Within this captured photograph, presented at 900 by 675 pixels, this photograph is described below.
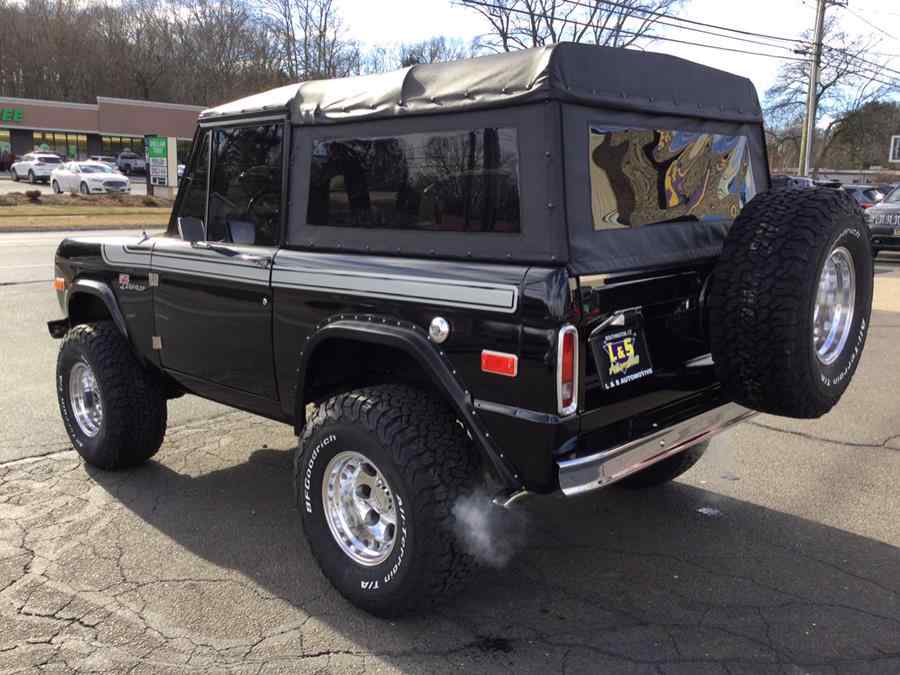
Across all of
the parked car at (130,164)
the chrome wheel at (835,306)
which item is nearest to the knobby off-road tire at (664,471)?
the chrome wheel at (835,306)

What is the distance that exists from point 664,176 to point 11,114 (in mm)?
66067

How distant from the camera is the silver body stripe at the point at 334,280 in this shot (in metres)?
2.77

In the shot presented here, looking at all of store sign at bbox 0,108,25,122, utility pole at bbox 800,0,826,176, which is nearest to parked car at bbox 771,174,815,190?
utility pole at bbox 800,0,826,176

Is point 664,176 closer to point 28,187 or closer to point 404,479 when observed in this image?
point 404,479

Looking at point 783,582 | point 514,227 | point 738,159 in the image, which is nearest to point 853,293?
point 738,159

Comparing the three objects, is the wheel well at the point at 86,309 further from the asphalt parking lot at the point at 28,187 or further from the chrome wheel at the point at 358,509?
the asphalt parking lot at the point at 28,187

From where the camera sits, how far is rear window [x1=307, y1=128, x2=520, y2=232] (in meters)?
2.91

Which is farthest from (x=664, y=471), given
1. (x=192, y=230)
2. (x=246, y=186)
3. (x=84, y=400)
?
(x=84, y=400)

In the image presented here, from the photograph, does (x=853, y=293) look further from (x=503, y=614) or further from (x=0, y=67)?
(x=0, y=67)

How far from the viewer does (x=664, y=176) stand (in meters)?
3.32

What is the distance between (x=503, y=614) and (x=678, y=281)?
1.52 meters

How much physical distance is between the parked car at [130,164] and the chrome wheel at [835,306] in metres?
58.3

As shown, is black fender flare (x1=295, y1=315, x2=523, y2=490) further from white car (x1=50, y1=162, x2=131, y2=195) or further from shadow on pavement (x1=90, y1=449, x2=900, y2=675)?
white car (x1=50, y1=162, x2=131, y2=195)

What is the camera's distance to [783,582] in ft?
11.3
